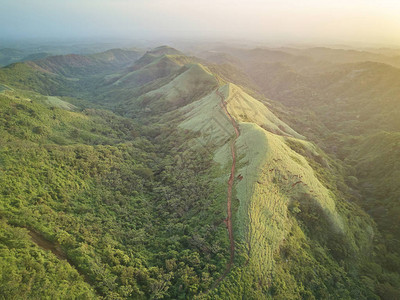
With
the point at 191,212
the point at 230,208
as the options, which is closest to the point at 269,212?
the point at 230,208

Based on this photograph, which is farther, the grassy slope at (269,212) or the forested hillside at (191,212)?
the grassy slope at (269,212)

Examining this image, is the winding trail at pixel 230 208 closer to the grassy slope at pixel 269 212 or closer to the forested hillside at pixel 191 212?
the forested hillside at pixel 191 212

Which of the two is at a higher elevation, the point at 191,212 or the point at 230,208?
the point at 230,208

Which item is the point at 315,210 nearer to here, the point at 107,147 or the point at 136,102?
the point at 107,147

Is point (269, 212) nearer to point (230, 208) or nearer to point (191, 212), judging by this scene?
point (230, 208)

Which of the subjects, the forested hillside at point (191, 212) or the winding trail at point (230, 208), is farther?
the winding trail at point (230, 208)

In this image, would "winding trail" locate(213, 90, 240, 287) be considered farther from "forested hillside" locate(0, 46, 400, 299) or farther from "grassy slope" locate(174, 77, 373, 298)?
"grassy slope" locate(174, 77, 373, 298)

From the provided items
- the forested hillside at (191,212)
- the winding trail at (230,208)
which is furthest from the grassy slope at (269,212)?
the winding trail at (230,208)

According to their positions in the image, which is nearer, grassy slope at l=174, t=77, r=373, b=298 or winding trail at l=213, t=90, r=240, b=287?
winding trail at l=213, t=90, r=240, b=287

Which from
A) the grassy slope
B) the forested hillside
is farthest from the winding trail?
the grassy slope

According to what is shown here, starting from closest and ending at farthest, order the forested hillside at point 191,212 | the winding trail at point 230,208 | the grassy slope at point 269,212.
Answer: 1. the forested hillside at point 191,212
2. the winding trail at point 230,208
3. the grassy slope at point 269,212

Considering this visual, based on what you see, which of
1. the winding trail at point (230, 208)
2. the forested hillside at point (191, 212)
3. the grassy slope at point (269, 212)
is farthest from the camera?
the grassy slope at point (269, 212)
